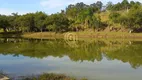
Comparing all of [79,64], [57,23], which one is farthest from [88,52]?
[57,23]

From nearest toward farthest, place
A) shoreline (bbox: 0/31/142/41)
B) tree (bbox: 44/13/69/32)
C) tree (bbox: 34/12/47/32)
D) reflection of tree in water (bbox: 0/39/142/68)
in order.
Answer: reflection of tree in water (bbox: 0/39/142/68), shoreline (bbox: 0/31/142/41), tree (bbox: 44/13/69/32), tree (bbox: 34/12/47/32)

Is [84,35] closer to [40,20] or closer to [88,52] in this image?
[40,20]

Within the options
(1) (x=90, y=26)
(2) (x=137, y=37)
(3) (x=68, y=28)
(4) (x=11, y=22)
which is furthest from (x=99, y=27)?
(4) (x=11, y=22)

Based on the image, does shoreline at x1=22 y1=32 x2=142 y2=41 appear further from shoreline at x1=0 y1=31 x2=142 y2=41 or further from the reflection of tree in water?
the reflection of tree in water

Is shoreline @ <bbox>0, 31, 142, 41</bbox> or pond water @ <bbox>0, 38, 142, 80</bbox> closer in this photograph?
pond water @ <bbox>0, 38, 142, 80</bbox>

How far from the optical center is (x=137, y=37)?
7100cm

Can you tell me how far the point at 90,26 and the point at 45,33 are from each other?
1432cm

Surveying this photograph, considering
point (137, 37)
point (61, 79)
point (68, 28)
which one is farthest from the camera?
point (68, 28)

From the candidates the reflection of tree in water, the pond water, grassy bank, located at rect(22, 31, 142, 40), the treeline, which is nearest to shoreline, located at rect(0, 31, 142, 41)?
grassy bank, located at rect(22, 31, 142, 40)

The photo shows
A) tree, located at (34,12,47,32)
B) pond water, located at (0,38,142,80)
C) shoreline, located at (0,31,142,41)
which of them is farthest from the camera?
tree, located at (34,12,47,32)

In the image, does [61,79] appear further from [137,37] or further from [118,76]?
[137,37]

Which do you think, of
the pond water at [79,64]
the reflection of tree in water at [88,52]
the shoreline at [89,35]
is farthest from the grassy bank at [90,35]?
the pond water at [79,64]

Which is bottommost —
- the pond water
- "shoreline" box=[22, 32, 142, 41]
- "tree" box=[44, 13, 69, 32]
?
the pond water

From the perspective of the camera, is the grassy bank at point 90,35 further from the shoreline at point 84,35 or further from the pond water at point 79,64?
the pond water at point 79,64
